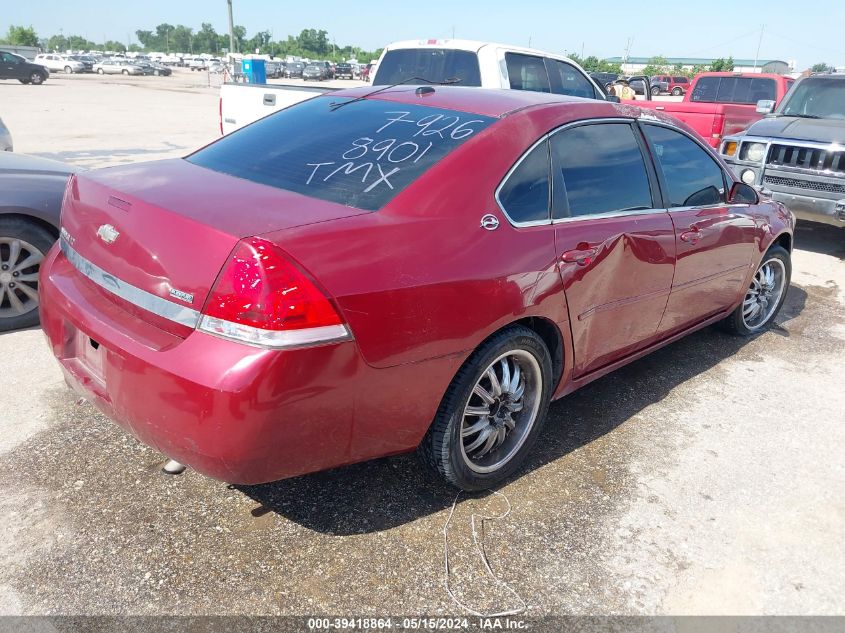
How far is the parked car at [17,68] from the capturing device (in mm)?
33969

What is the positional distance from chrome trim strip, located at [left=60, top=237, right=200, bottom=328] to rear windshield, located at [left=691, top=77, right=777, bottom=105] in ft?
39.1

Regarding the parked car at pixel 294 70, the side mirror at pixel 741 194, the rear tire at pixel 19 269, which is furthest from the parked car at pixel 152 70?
the side mirror at pixel 741 194

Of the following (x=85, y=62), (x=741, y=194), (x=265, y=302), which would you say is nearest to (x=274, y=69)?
(x=85, y=62)

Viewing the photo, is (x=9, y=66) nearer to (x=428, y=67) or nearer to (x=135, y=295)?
(x=428, y=67)

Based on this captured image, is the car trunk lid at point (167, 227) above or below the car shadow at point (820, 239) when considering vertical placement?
above

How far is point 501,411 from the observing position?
2971mm

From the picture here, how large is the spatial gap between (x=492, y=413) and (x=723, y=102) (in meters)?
11.0

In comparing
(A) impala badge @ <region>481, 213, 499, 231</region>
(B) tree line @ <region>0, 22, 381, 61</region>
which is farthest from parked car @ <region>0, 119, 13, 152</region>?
(B) tree line @ <region>0, 22, 381, 61</region>

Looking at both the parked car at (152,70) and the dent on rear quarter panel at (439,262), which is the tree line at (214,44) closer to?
the parked car at (152,70)

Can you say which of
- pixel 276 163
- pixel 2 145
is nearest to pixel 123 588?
pixel 276 163

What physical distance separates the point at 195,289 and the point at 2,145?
6219 millimetres

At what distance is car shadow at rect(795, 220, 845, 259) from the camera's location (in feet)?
26.5

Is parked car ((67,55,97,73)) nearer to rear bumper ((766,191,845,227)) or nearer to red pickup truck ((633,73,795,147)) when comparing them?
red pickup truck ((633,73,795,147))

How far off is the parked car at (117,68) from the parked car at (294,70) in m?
12.4
